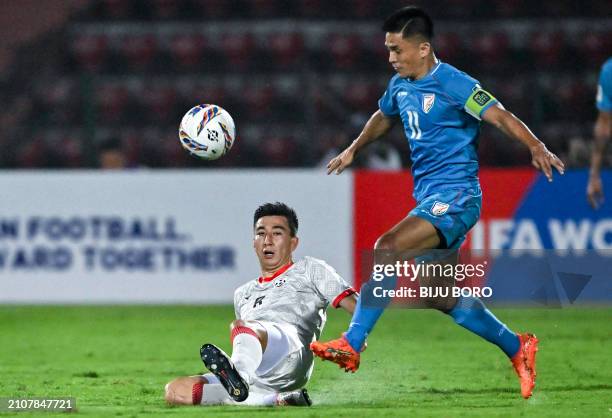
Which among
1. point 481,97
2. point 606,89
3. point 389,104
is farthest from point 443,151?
point 606,89

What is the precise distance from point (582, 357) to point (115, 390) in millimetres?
3291

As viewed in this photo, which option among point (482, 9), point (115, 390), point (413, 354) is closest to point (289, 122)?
point (482, 9)

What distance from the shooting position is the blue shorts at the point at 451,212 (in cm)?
636

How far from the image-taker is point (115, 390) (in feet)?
22.3

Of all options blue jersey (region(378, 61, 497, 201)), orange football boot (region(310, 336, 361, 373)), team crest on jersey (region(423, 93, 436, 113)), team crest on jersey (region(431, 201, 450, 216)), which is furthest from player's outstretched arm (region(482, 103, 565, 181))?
orange football boot (region(310, 336, 361, 373))

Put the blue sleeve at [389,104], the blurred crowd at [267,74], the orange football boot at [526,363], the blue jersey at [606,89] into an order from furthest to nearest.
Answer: the blurred crowd at [267,74] → the blue jersey at [606,89] → the blue sleeve at [389,104] → the orange football boot at [526,363]

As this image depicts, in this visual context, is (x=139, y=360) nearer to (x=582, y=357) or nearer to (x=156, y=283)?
(x=582, y=357)

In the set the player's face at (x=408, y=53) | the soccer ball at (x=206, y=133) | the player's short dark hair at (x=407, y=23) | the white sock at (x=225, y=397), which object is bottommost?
the white sock at (x=225, y=397)

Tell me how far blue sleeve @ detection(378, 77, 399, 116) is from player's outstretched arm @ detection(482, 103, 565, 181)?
0.74 metres

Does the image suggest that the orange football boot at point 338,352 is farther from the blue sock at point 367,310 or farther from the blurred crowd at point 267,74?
the blurred crowd at point 267,74

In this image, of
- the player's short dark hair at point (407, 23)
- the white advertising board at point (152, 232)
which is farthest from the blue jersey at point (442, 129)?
the white advertising board at point (152, 232)

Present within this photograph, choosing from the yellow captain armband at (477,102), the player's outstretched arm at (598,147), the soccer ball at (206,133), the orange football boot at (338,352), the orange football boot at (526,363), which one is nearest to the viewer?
the orange football boot at (338,352)

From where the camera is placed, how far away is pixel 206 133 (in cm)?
771

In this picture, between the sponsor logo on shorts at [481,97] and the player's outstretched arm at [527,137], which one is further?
the sponsor logo on shorts at [481,97]
